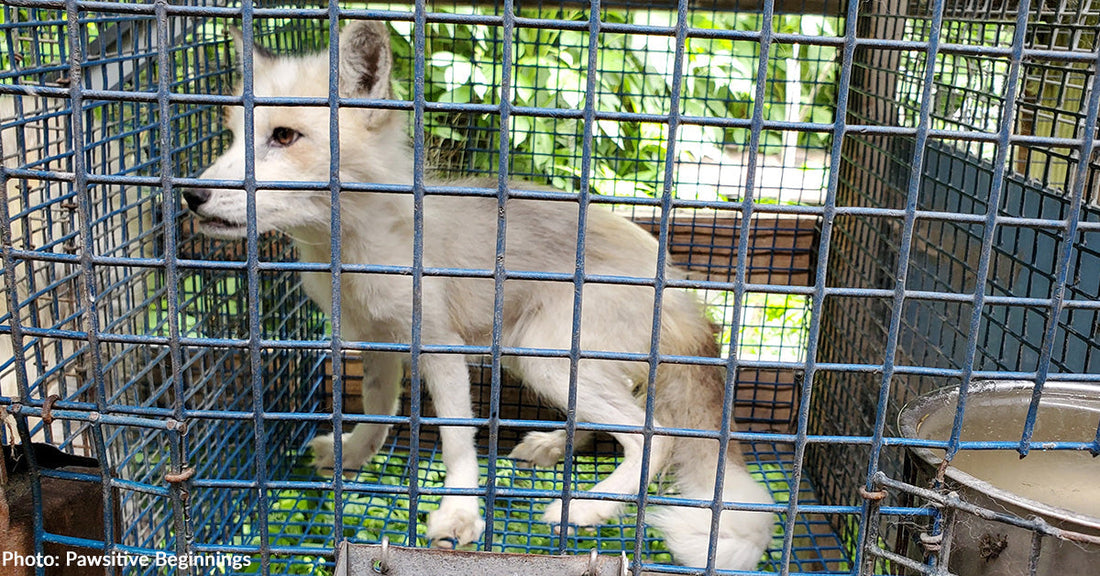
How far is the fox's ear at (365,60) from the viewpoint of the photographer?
2.17 m

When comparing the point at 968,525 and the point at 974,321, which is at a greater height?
the point at 974,321

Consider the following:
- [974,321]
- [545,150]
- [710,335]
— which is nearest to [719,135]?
[545,150]

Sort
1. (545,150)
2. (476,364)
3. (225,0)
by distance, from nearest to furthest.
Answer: (225,0) → (476,364) → (545,150)

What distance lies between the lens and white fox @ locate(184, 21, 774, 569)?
2.34m

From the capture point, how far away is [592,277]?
59.1 inches

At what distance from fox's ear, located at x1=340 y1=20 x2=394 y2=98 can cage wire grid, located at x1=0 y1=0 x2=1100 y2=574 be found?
11 centimetres

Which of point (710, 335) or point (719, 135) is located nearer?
point (710, 335)

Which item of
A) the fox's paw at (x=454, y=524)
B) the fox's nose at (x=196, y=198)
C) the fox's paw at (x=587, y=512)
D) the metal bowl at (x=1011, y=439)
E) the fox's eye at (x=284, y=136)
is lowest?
the fox's paw at (x=587, y=512)

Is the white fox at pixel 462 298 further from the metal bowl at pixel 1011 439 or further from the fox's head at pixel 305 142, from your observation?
the metal bowl at pixel 1011 439

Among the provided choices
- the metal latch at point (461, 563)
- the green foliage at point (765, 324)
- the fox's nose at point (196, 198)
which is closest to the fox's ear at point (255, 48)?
the fox's nose at point (196, 198)

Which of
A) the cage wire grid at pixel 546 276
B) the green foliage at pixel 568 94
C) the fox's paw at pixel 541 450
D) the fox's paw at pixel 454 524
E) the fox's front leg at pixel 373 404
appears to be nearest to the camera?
the cage wire grid at pixel 546 276

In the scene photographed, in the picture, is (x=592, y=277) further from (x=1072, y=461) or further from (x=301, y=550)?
(x=1072, y=461)

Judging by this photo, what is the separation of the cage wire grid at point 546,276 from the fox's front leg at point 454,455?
11 centimetres

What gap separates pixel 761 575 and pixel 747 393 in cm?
200
